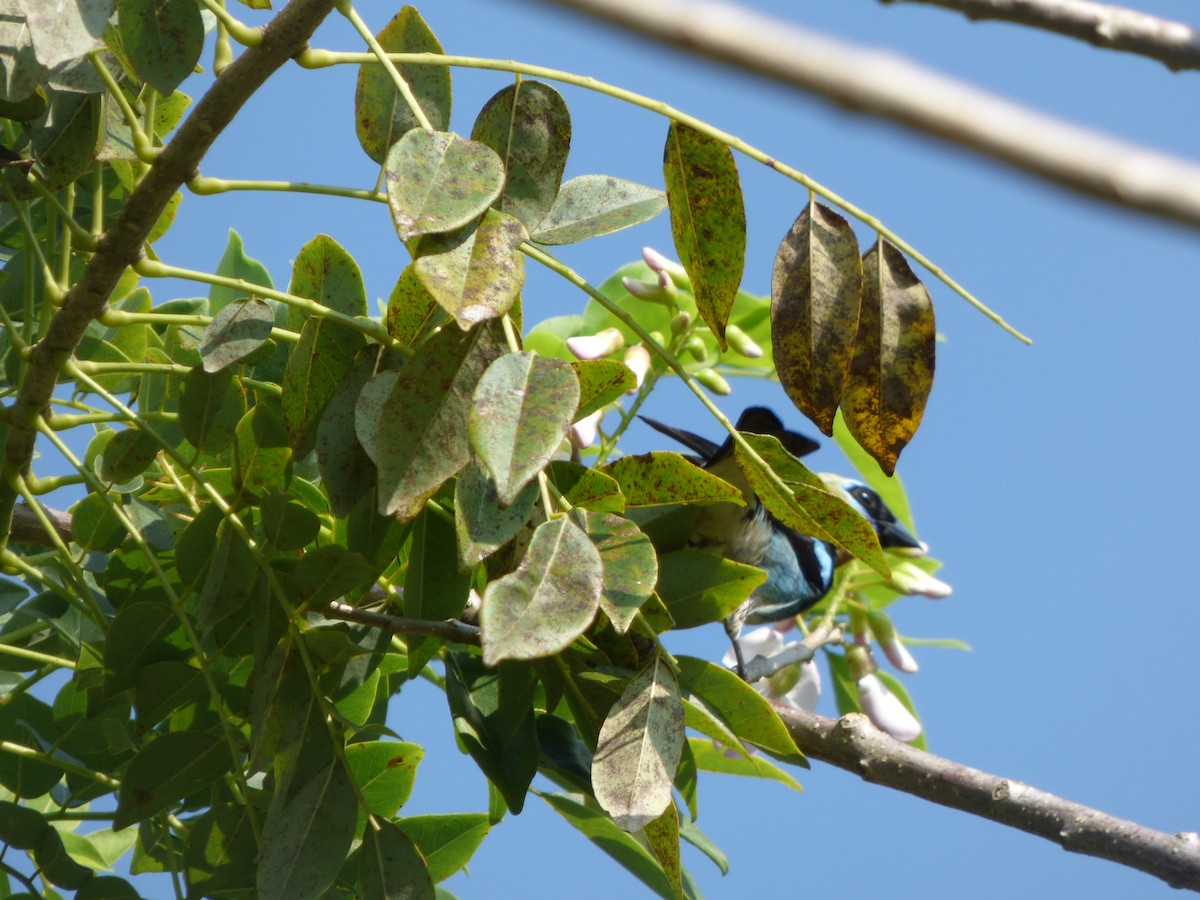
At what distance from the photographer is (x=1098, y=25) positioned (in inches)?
8.0

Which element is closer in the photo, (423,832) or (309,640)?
(309,640)

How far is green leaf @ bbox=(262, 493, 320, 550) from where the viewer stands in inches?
21.9

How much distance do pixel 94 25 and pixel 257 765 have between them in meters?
0.33

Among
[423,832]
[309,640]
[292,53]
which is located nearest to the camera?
[292,53]

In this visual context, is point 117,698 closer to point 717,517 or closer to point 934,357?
point 934,357

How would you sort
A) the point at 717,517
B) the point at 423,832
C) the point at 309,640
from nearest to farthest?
the point at 309,640
the point at 423,832
the point at 717,517

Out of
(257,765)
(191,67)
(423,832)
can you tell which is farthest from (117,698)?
(191,67)

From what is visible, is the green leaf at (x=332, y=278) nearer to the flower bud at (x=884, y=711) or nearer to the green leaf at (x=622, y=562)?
the green leaf at (x=622, y=562)

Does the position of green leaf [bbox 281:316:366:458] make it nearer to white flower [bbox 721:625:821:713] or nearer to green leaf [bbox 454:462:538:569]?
green leaf [bbox 454:462:538:569]

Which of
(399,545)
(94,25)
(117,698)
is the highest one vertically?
(94,25)

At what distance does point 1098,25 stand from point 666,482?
0.35 metres

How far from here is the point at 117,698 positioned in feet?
2.02

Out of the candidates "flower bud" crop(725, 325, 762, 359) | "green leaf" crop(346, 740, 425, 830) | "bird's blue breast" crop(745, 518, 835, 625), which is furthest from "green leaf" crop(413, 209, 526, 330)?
"bird's blue breast" crop(745, 518, 835, 625)

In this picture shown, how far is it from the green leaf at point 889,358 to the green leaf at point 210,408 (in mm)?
290
